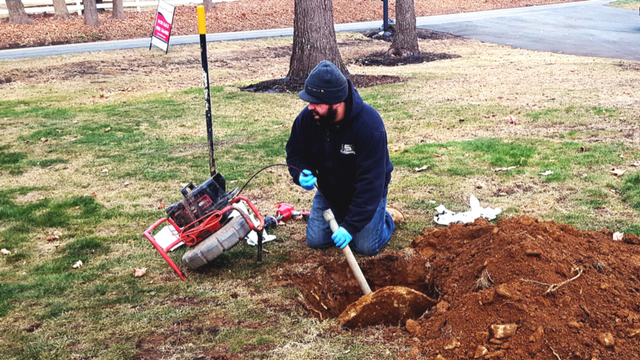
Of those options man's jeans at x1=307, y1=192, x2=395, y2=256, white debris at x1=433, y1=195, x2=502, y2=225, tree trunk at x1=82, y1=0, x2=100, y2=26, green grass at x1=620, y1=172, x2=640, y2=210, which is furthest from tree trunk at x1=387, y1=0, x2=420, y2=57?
tree trunk at x1=82, y1=0, x2=100, y2=26

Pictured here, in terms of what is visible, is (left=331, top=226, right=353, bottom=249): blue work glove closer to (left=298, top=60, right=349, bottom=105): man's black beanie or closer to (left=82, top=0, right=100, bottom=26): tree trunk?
(left=298, top=60, right=349, bottom=105): man's black beanie

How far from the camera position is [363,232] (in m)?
4.86

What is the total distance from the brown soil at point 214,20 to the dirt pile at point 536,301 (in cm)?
2192

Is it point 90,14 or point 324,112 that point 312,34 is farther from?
point 90,14

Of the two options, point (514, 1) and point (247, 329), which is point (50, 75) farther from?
point (514, 1)

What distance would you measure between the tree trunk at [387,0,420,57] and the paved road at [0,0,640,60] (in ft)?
13.3

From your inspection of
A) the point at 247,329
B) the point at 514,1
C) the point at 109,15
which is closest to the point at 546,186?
the point at 247,329

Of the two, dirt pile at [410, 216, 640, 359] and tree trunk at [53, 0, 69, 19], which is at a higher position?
tree trunk at [53, 0, 69, 19]

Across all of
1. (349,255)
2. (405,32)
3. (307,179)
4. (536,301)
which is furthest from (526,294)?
(405,32)

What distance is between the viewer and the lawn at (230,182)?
12.8 feet

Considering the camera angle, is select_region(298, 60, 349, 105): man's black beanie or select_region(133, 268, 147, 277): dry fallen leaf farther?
select_region(133, 268, 147, 277): dry fallen leaf

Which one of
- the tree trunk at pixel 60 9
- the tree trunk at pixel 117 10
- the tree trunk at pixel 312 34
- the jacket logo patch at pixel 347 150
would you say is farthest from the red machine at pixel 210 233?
the tree trunk at pixel 60 9

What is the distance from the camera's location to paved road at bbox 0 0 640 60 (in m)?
18.1

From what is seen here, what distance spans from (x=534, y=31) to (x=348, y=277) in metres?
20.2
